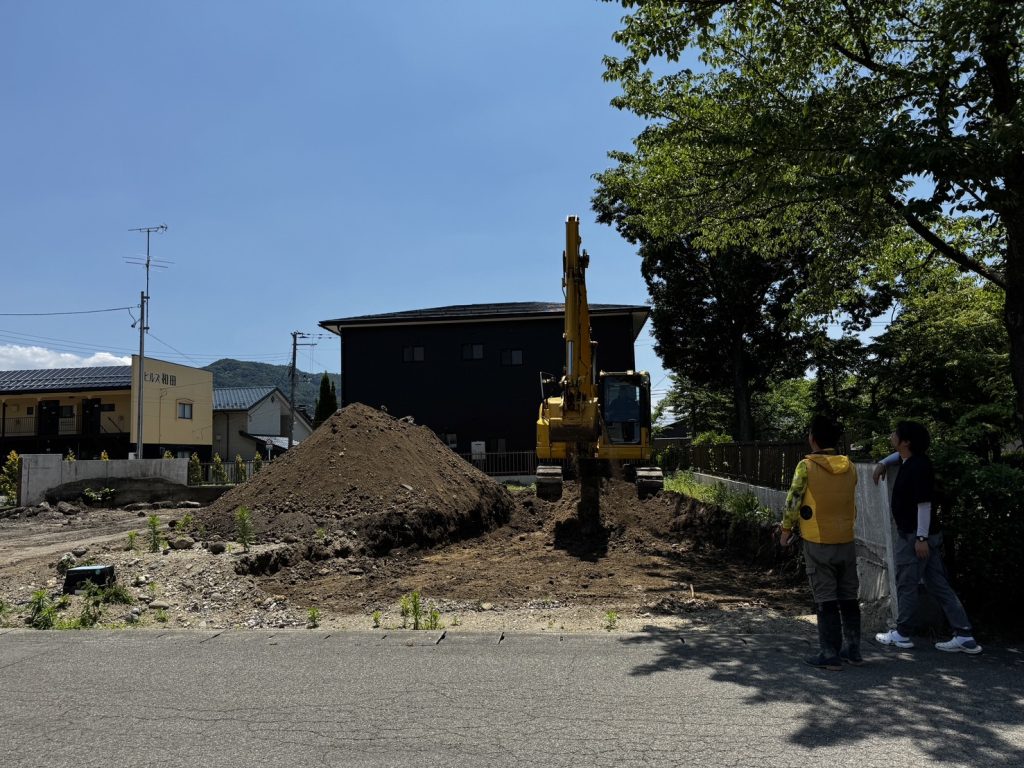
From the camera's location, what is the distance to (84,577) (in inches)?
327

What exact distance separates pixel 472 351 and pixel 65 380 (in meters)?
23.3

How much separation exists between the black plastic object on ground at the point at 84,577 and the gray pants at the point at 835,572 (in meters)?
7.68

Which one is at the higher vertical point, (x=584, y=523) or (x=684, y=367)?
(x=684, y=367)

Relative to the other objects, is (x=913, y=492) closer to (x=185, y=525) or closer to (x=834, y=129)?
(x=834, y=129)

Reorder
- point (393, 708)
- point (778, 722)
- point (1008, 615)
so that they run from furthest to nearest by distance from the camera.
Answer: point (1008, 615) < point (393, 708) < point (778, 722)

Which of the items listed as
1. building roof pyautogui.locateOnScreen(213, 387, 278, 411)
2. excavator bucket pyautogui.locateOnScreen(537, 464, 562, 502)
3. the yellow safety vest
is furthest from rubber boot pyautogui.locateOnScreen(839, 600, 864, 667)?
building roof pyautogui.locateOnScreen(213, 387, 278, 411)

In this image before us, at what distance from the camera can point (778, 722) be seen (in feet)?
13.3

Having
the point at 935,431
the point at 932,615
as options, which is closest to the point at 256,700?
the point at 932,615

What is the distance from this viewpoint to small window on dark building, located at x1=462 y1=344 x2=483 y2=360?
34.8 metres

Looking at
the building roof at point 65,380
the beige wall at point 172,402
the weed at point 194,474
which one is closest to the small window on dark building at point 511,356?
the weed at point 194,474

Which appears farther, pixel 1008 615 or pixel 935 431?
pixel 935 431

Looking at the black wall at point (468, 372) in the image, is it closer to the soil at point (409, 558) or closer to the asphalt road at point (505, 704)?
the soil at point (409, 558)

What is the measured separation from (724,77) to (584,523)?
7.55 m

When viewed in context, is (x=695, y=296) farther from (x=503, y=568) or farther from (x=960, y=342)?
(x=503, y=568)
